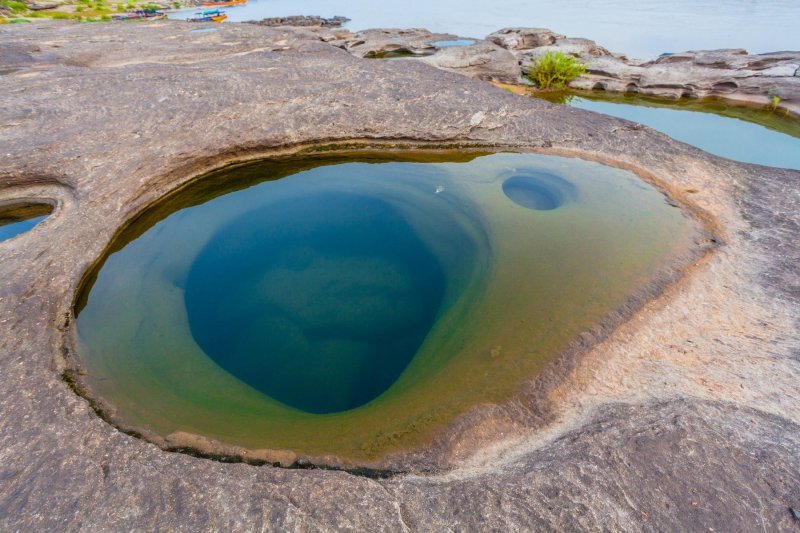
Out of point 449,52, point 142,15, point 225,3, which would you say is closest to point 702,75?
point 449,52

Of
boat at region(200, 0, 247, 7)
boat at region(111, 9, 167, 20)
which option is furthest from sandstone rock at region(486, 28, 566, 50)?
boat at region(200, 0, 247, 7)

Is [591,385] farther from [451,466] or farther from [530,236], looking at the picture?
[530,236]

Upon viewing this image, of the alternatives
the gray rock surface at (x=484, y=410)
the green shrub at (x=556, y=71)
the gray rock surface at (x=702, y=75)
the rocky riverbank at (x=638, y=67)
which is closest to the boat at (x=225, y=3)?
the rocky riverbank at (x=638, y=67)

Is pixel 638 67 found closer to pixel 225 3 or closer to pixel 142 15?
pixel 142 15

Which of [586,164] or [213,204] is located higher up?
[586,164]

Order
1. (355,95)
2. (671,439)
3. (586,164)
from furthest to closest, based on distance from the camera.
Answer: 1. (355,95)
2. (586,164)
3. (671,439)

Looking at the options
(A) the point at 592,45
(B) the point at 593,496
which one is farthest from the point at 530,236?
(A) the point at 592,45

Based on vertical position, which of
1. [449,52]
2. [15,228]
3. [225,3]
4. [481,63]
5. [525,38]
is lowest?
[15,228]
